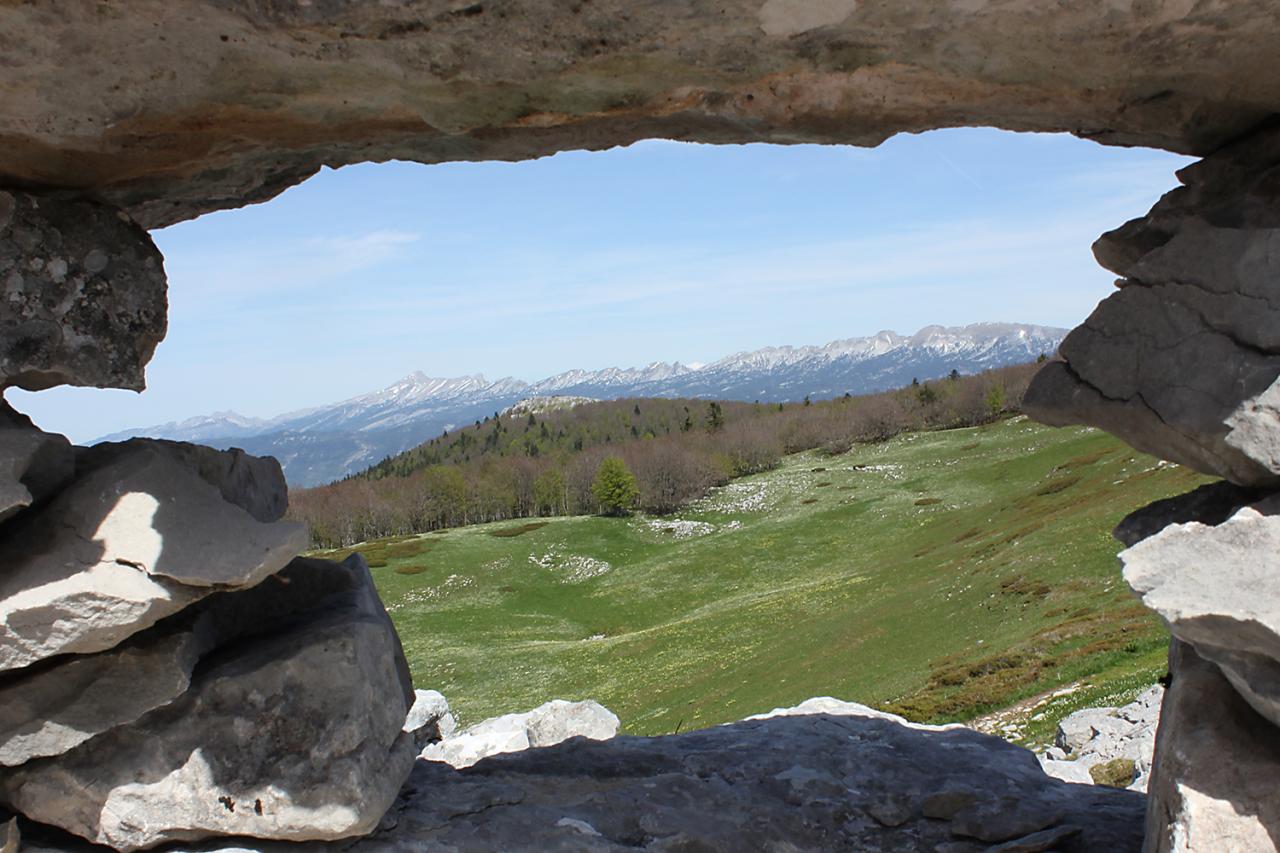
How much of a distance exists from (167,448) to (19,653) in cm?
231

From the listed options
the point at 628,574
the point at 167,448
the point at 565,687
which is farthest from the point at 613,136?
the point at 628,574

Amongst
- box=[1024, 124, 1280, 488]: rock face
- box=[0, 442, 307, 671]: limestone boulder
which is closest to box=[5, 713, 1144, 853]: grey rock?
box=[0, 442, 307, 671]: limestone boulder

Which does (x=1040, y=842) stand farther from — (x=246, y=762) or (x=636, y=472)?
(x=636, y=472)

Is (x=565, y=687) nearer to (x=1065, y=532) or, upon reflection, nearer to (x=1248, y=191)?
(x=1065, y=532)

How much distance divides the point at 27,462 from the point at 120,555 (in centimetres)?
107

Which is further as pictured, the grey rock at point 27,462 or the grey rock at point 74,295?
the grey rock at point 74,295

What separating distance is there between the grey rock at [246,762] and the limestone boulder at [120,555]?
0.91 meters

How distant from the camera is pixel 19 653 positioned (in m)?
6.69

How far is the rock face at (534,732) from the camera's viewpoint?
17312mm

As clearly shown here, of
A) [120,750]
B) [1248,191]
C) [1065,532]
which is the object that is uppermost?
[1248,191]

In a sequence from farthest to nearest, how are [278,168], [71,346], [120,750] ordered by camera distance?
1. [278,168]
2. [71,346]
3. [120,750]

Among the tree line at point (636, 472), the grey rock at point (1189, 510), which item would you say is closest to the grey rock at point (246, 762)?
the grey rock at point (1189, 510)

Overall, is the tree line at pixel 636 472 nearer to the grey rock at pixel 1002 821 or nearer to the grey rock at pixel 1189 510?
the grey rock at pixel 1002 821

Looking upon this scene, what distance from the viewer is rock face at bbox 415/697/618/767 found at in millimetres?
17312
